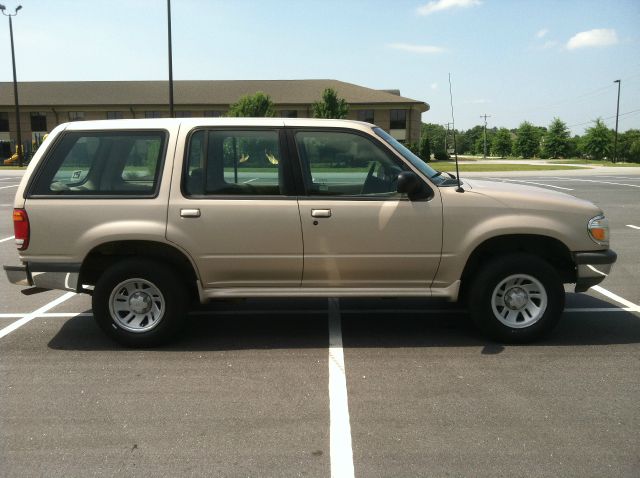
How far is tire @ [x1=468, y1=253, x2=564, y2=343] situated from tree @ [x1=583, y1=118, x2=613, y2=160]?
259 feet

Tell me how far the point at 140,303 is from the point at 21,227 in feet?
3.77

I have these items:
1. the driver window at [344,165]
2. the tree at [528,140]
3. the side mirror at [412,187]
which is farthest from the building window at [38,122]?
the tree at [528,140]

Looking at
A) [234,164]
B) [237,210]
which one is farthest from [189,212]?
[234,164]

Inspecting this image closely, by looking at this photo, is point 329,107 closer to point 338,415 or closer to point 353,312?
point 353,312

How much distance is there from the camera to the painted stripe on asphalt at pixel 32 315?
5.72 metres

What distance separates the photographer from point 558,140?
8275cm

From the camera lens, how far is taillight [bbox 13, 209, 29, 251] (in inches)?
195

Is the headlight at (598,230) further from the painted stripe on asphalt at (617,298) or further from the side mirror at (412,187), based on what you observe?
the painted stripe on asphalt at (617,298)

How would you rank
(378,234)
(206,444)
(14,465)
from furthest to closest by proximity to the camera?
(378,234)
(206,444)
(14,465)

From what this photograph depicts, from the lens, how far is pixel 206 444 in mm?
3465

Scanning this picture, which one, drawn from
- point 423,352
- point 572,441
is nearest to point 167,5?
point 423,352

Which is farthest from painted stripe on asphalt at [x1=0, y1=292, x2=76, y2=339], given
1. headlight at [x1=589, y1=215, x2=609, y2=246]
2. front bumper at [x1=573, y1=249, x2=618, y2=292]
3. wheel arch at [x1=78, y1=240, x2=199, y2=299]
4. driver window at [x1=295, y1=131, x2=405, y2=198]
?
headlight at [x1=589, y1=215, x2=609, y2=246]

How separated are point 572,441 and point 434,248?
1.95 metres

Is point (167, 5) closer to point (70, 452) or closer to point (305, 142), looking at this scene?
point (305, 142)
